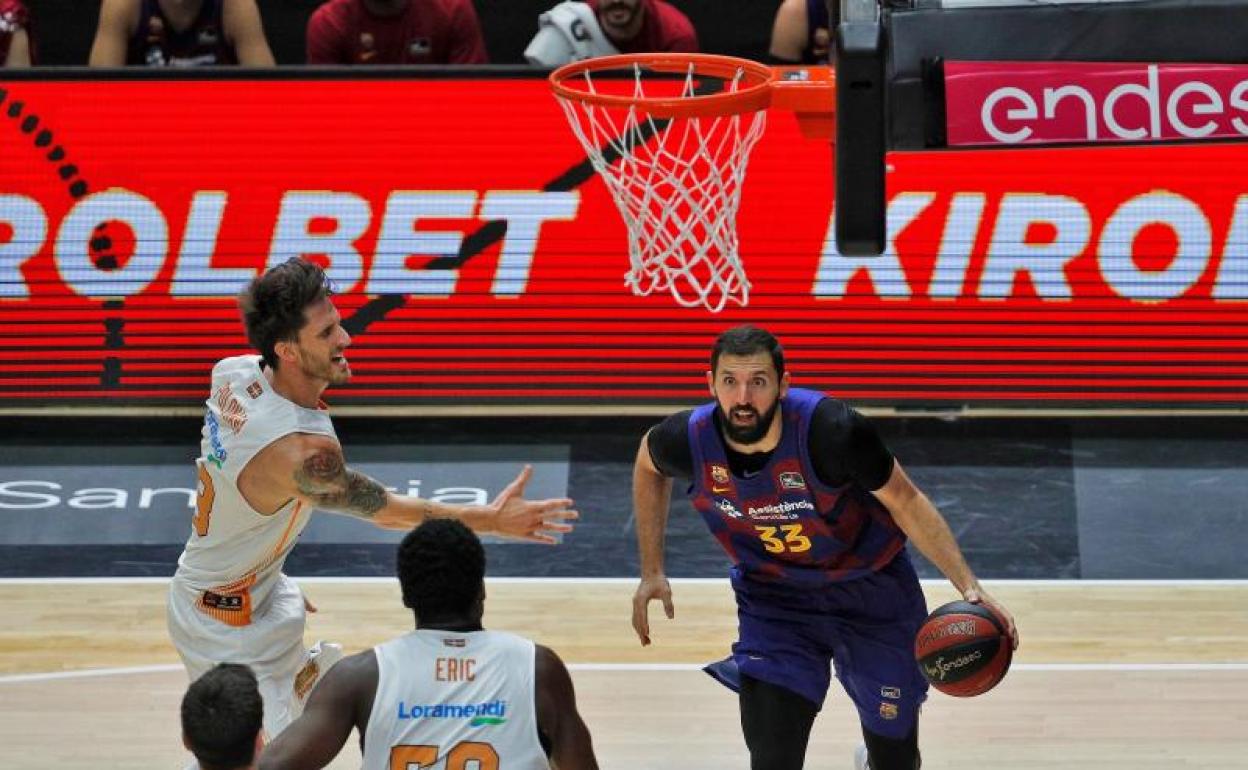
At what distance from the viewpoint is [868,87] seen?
4.93 m

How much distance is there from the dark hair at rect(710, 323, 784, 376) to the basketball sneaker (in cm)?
144

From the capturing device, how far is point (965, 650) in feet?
19.5

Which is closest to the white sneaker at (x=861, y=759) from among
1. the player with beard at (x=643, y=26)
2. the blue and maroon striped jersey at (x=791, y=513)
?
the blue and maroon striped jersey at (x=791, y=513)

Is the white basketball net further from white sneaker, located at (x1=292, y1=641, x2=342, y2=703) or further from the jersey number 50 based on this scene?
the jersey number 50

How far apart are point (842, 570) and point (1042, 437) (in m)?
3.95

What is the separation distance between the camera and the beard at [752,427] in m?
6.12

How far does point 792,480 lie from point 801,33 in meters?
4.27

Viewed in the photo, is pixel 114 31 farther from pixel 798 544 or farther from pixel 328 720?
pixel 328 720

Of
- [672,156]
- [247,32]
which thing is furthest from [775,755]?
[247,32]

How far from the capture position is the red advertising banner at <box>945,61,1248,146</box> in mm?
5000

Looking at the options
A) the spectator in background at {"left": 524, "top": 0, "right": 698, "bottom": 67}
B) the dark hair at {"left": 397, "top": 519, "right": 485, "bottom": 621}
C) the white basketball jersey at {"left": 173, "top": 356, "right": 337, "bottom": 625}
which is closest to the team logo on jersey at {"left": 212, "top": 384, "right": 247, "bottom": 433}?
the white basketball jersey at {"left": 173, "top": 356, "right": 337, "bottom": 625}

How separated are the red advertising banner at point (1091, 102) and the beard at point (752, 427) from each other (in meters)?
1.31

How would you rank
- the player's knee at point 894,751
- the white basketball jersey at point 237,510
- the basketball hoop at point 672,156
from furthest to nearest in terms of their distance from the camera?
the basketball hoop at point 672,156, the player's knee at point 894,751, the white basketball jersey at point 237,510

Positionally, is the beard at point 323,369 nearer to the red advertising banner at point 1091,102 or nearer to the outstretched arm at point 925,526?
the outstretched arm at point 925,526
